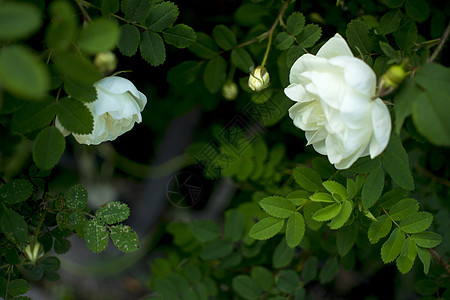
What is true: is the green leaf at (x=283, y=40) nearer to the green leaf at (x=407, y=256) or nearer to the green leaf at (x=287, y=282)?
the green leaf at (x=407, y=256)

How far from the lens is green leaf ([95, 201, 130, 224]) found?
0.85 metres

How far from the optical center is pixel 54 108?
2.30 feet

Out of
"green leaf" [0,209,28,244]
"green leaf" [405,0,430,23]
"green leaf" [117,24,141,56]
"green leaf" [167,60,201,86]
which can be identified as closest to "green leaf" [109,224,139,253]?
"green leaf" [0,209,28,244]

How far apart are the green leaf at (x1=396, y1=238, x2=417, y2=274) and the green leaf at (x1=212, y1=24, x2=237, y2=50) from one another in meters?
0.71

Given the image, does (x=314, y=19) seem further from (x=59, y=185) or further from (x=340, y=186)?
(x=59, y=185)

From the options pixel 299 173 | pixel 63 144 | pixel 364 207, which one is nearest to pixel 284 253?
pixel 299 173

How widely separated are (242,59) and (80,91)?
21.8 inches

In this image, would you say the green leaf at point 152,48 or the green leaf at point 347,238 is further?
the green leaf at point 347,238

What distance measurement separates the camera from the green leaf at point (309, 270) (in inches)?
50.7

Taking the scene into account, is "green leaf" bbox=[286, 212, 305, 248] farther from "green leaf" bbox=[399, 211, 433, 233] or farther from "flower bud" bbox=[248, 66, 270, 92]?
"flower bud" bbox=[248, 66, 270, 92]

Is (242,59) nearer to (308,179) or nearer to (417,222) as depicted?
(308,179)

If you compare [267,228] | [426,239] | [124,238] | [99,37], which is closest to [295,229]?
[267,228]

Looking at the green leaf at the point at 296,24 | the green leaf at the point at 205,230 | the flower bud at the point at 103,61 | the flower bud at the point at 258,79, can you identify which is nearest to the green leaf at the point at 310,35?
the green leaf at the point at 296,24

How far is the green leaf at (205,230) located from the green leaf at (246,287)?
16cm
